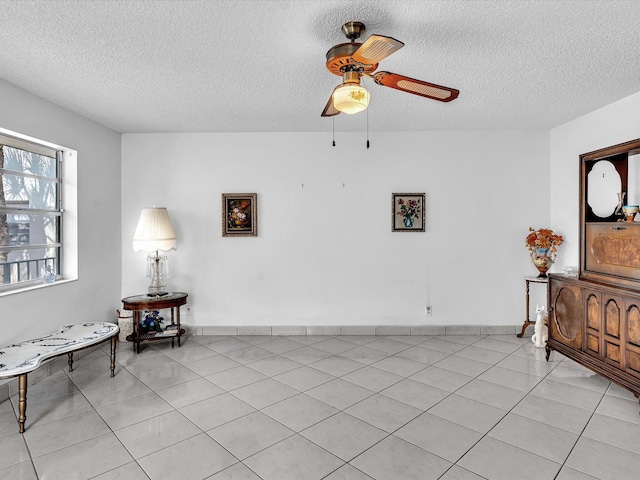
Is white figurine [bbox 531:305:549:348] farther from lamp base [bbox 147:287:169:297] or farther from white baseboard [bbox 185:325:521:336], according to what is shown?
lamp base [bbox 147:287:169:297]

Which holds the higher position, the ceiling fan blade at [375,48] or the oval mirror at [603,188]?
the ceiling fan blade at [375,48]

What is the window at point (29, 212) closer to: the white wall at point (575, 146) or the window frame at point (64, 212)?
the window frame at point (64, 212)

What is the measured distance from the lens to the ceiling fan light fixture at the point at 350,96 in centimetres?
212

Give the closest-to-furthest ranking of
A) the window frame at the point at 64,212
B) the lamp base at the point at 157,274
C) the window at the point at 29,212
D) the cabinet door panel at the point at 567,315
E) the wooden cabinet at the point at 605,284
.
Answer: the wooden cabinet at the point at 605,284
the window at the point at 29,212
the cabinet door panel at the point at 567,315
the window frame at the point at 64,212
the lamp base at the point at 157,274

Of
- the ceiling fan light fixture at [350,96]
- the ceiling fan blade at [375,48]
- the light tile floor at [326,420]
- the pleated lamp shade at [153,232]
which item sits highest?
the ceiling fan blade at [375,48]

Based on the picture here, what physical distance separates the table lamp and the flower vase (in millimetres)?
4284

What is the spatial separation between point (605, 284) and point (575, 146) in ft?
5.92

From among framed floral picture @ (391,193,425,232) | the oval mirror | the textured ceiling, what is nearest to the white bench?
the textured ceiling

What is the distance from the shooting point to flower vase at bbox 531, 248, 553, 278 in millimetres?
4223

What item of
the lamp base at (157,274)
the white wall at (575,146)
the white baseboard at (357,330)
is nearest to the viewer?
the white wall at (575,146)

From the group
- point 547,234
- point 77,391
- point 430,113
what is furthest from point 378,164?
point 77,391

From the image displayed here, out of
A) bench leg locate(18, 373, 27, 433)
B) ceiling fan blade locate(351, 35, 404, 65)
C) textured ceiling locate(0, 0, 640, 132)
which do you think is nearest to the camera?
ceiling fan blade locate(351, 35, 404, 65)

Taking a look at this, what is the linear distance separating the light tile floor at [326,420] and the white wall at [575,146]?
151 centimetres

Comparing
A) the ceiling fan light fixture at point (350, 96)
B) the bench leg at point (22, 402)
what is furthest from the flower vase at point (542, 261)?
the bench leg at point (22, 402)
